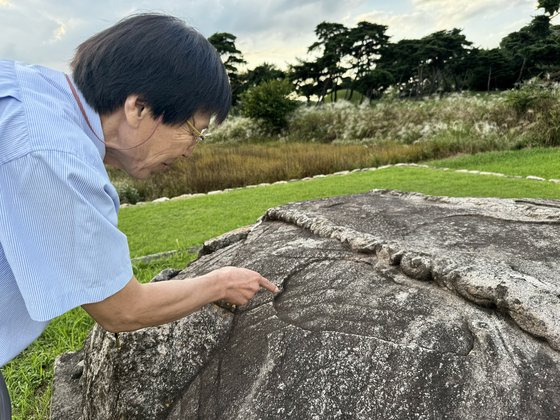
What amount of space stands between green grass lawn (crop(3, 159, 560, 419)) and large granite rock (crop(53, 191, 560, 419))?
801mm

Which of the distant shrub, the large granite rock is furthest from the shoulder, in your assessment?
the distant shrub

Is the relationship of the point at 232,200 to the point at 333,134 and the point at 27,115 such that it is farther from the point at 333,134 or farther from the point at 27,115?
the point at 333,134

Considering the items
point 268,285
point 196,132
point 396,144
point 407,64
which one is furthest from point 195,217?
point 407,64

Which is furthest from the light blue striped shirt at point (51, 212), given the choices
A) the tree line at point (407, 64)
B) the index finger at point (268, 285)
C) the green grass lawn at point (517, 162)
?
the tree line at point (407, 64)

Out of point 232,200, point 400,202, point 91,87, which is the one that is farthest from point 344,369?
point 232,200

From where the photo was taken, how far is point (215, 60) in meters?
1.39

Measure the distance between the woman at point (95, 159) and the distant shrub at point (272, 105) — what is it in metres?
19.7

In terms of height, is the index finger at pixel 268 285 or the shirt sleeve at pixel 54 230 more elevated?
the shirt sleeve at pixel 54 230

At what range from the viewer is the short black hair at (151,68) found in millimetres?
1272

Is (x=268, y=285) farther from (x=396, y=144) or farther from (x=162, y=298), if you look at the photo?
(x=396, y=144)

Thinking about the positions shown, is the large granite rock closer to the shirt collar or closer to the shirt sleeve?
the shirt sleeve

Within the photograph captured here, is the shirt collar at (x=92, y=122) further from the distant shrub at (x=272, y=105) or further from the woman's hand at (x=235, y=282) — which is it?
the distant shrub at (x=272, y=105)

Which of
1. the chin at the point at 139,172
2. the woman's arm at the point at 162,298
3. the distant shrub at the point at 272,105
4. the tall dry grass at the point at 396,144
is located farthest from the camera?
the distant shrub at the point at 272,105

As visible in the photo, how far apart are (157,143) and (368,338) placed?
895 mm
